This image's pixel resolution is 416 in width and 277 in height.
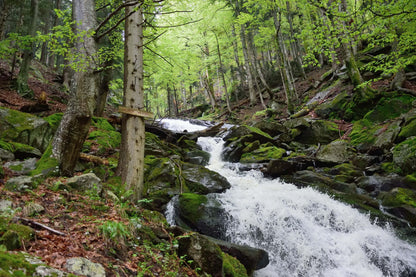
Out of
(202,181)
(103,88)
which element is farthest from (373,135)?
(103,88)

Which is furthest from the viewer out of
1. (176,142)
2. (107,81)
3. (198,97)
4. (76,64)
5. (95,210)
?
(198,97)

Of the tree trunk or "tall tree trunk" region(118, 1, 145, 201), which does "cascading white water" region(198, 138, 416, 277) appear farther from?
the tree trunk

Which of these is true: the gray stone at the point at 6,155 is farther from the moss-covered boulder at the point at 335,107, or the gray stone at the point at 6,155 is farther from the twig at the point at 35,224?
the moss-covered boulder at the point at 335,107

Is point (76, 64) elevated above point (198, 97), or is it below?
below

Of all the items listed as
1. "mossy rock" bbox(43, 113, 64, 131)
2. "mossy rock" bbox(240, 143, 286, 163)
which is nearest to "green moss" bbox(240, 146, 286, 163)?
Answer: "mossy rock" bbox(240, 143, 286, 163)

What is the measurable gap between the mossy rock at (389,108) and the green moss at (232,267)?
34.7 ft

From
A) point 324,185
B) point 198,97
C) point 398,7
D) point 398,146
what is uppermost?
point 198,97

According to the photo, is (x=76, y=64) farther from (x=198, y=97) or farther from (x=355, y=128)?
(x=198, y=97)

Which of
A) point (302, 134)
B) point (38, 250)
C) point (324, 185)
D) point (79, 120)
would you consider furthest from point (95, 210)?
point (302, 134)

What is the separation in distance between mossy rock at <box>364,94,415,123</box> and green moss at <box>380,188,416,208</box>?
5.49m

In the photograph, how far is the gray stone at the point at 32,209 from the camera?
2.95 meters

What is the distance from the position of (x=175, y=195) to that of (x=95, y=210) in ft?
11.7

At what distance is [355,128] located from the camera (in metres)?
11.3

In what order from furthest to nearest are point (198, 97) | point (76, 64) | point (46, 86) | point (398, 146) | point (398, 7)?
1. point (198, 97)
2. point (46, 86)
3. point (398, 146)
4. point (398, 7)
5. point (76, 64)
